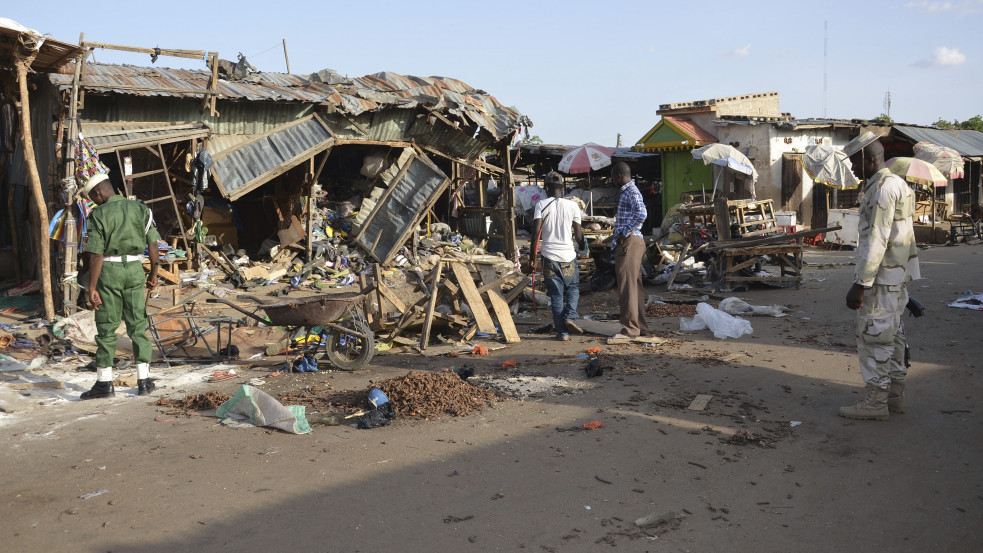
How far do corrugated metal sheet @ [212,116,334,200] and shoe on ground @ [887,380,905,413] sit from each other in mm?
11022

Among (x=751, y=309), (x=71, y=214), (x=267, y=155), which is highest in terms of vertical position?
(x=267, y=155)

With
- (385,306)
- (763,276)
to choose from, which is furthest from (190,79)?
(763,276)

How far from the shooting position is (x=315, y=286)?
14242 millimetres

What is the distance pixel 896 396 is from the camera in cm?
559

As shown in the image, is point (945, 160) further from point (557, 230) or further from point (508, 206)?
point (557, 230)

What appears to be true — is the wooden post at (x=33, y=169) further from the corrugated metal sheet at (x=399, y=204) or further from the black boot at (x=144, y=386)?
the corrugated metal sheet at (x=399, y=204)

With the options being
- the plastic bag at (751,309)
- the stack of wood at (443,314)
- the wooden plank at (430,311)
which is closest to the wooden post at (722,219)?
the plastic bag at (751,309)

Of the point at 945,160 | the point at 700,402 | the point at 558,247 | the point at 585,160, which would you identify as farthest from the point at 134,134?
the point at 945,160

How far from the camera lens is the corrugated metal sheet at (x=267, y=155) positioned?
1347 centimetres

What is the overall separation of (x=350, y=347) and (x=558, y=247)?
2.63 m

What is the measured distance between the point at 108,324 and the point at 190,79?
26.9 feet

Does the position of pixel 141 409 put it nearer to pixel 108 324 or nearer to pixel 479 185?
pixel 108 324

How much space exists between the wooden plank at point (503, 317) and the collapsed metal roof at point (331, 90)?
22.9 ft

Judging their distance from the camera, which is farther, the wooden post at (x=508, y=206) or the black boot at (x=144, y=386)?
the wooden post at (x=508, y=206)
